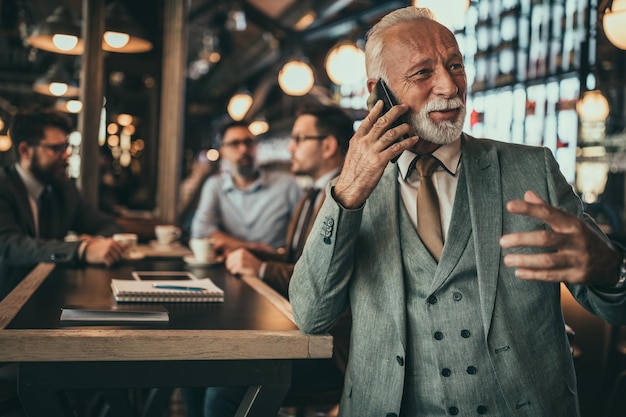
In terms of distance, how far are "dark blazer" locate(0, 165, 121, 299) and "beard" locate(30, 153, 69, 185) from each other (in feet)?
0.32

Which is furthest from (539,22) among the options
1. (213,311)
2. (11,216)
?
(213,311)

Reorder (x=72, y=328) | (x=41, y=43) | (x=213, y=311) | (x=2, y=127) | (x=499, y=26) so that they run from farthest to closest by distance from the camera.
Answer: (x=499, y=26) < (x=2, y=127) < (x=41, y=43) < (x=213, y=311) < (x=72, y=328)

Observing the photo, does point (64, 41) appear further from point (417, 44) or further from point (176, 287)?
point (417, 44)

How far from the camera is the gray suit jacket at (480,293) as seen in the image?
1.58 meters

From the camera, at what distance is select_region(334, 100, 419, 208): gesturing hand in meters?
1.55

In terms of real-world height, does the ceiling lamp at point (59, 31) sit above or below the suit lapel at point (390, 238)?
above

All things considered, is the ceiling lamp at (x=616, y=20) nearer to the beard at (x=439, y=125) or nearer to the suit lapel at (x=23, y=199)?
the beard at (x=439, y=125)

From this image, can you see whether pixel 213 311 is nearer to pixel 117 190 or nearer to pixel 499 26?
pixel 117 190

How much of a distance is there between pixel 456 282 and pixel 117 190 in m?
5.39

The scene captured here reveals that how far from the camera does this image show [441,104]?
67.3 inches

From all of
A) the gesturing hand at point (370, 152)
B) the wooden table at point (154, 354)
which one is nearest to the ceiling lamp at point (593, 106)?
the gesturing hand at point (370, 152)

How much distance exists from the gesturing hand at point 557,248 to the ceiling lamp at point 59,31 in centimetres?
376

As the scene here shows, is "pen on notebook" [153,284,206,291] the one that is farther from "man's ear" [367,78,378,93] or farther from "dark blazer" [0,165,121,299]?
"dark blazer" [0,165,121,299]

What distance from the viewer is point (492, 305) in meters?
1.58
